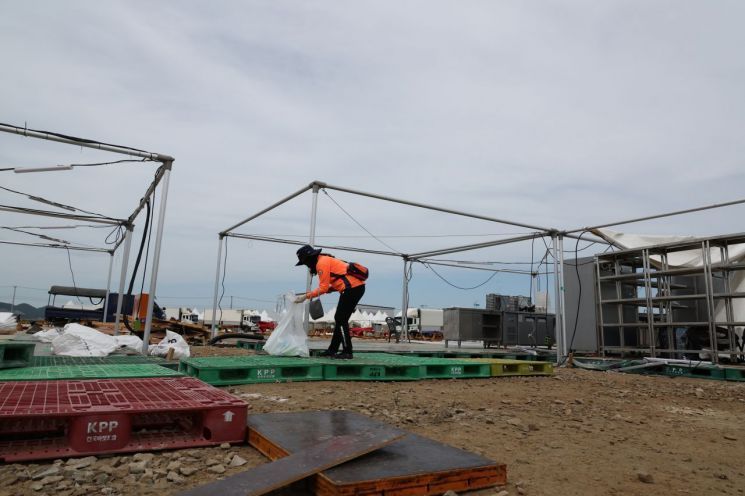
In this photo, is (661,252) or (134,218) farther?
(134,218)

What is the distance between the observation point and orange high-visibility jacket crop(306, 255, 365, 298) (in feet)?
23.1

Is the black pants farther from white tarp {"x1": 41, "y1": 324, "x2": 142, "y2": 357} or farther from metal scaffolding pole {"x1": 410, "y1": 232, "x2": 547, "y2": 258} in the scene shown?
metal scaffolding pole {"x1": 410, "y1": 232, "x2": 547, "y2": 258}

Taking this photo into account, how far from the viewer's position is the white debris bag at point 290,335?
7.14 m

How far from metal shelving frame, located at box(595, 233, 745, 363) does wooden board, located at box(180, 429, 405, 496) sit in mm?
7977

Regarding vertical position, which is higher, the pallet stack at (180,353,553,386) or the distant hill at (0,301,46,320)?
the distant hill at (0,301,46,320)

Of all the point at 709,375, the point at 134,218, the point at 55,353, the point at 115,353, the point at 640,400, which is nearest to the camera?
the point at 640,400

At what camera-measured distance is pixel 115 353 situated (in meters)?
7.36

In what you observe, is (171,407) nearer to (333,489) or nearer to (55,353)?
(333,489)

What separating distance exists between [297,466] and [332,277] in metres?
4.89

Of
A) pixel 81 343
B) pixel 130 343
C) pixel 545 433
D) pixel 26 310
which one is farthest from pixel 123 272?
pixel 26 310

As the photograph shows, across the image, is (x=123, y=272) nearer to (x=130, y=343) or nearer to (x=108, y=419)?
(x=130, y=343)

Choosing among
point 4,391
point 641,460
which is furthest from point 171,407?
point 641,460

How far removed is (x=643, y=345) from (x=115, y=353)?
981 cm

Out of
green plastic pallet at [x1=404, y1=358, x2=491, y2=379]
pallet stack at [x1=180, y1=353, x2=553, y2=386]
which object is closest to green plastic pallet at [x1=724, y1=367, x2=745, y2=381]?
pallet stack at [x1=180, y1=353, x2=553, y2=386]
